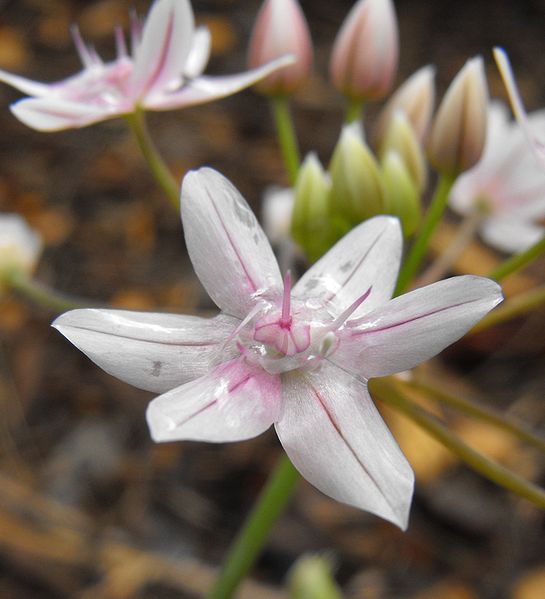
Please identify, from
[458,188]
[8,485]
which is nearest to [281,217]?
[458,188]

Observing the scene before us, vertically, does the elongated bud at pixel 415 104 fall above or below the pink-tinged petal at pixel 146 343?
below

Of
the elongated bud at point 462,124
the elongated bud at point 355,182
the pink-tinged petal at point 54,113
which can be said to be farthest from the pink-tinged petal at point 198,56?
the elongated bud at point 462,124

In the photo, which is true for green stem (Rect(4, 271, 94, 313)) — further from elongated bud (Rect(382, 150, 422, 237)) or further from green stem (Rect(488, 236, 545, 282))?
green stem (Rect(488, 236, 545, 282))

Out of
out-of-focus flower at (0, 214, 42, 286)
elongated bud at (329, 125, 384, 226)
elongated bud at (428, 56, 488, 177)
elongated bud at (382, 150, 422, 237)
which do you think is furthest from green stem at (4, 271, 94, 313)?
elongated bud at (428, 56, 488, 177)

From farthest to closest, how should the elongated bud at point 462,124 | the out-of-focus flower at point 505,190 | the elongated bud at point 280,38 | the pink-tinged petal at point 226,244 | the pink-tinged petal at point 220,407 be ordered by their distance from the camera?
1. the out-of-focus flower at point 505,190
2. the elongated bud at point 280,38
3. the elongated bud at point 462,124
4. the pink-tinged petal at point 226,244
5. the pink-tinged petal at point 220,407

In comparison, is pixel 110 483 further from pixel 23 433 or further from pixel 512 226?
pixel 512 226

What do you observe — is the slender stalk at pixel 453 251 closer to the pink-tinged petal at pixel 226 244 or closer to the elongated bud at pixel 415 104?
the elongated bud at pixel 415 104
